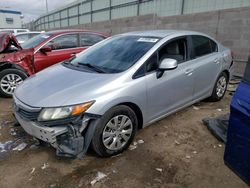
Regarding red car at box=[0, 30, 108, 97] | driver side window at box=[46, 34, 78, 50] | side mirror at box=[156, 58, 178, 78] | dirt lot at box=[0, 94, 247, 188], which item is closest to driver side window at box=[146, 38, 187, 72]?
side mirror at box=[156, 58, 178, 78]

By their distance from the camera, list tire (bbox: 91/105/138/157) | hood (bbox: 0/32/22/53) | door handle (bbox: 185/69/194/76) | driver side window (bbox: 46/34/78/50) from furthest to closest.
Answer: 1. driver side window (bbox: 46/34/78/50)
2. hood (bbox: 0/32/22/53)
3. door handle (bbox: 185/69/194/76)
4. tire (bbox: 91/105/138/157)

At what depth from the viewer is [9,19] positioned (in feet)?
140

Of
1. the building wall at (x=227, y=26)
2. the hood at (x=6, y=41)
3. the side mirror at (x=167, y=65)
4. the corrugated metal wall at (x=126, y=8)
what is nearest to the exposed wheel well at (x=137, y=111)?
the side mirror at (x=167, y=65)

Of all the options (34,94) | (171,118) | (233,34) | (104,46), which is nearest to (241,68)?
(233,34)

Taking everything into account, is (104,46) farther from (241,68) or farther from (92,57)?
(241,68)

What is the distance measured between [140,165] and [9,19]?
47320 mm

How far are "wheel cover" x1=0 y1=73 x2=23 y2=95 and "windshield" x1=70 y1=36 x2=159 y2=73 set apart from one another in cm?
217

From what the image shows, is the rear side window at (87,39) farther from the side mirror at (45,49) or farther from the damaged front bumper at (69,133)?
the damaged front bumper at (69,133)

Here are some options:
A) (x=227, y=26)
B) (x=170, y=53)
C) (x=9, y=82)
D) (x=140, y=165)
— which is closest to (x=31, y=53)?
(x=9, y=82)

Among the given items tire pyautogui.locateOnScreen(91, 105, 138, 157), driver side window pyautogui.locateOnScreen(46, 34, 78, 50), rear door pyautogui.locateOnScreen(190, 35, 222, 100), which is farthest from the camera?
driver side window pyautogui.locateOnScreen(46, 34, 78, 50)

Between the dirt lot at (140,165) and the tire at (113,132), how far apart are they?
13cm

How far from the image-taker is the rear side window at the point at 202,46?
4.07 meters

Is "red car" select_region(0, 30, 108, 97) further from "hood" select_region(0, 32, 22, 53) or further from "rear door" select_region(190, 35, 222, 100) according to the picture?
"rear door" select_region(190, 35, 222, 100)

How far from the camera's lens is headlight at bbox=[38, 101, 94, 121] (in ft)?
8.43
